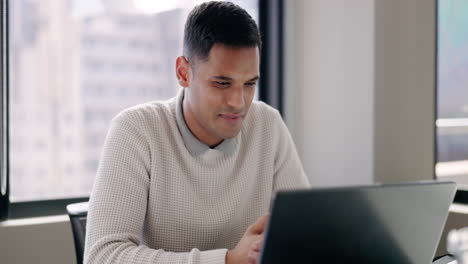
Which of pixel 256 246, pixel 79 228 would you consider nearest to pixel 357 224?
pixel 256 246

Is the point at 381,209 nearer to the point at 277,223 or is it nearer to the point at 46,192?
the point at 277,223

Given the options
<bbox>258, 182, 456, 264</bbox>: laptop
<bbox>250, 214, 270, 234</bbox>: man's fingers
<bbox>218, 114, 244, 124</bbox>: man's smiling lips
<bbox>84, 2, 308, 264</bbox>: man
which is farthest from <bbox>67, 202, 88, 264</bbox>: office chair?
<bbox>258, 182, 456, 264</bbox>: laptop

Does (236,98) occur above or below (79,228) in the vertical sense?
above

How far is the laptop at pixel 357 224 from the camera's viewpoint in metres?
0.71

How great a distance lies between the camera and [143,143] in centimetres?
128

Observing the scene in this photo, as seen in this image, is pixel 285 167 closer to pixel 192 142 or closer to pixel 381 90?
pixel 192 142

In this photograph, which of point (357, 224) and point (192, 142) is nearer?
point (357, 224)

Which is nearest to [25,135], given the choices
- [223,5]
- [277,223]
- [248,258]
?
[223,5]

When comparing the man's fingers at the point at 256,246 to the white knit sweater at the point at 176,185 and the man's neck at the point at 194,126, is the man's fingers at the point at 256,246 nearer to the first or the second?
the white knit sweater at the point at 176,185

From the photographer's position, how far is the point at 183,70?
4.46ft

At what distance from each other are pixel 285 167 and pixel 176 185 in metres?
0.33

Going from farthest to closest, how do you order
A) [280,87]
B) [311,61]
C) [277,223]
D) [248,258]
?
[280,87] < [311,61] < [248,258] < [277,223]

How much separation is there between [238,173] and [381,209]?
66 centimetres

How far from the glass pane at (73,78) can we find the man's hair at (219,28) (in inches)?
39.5
